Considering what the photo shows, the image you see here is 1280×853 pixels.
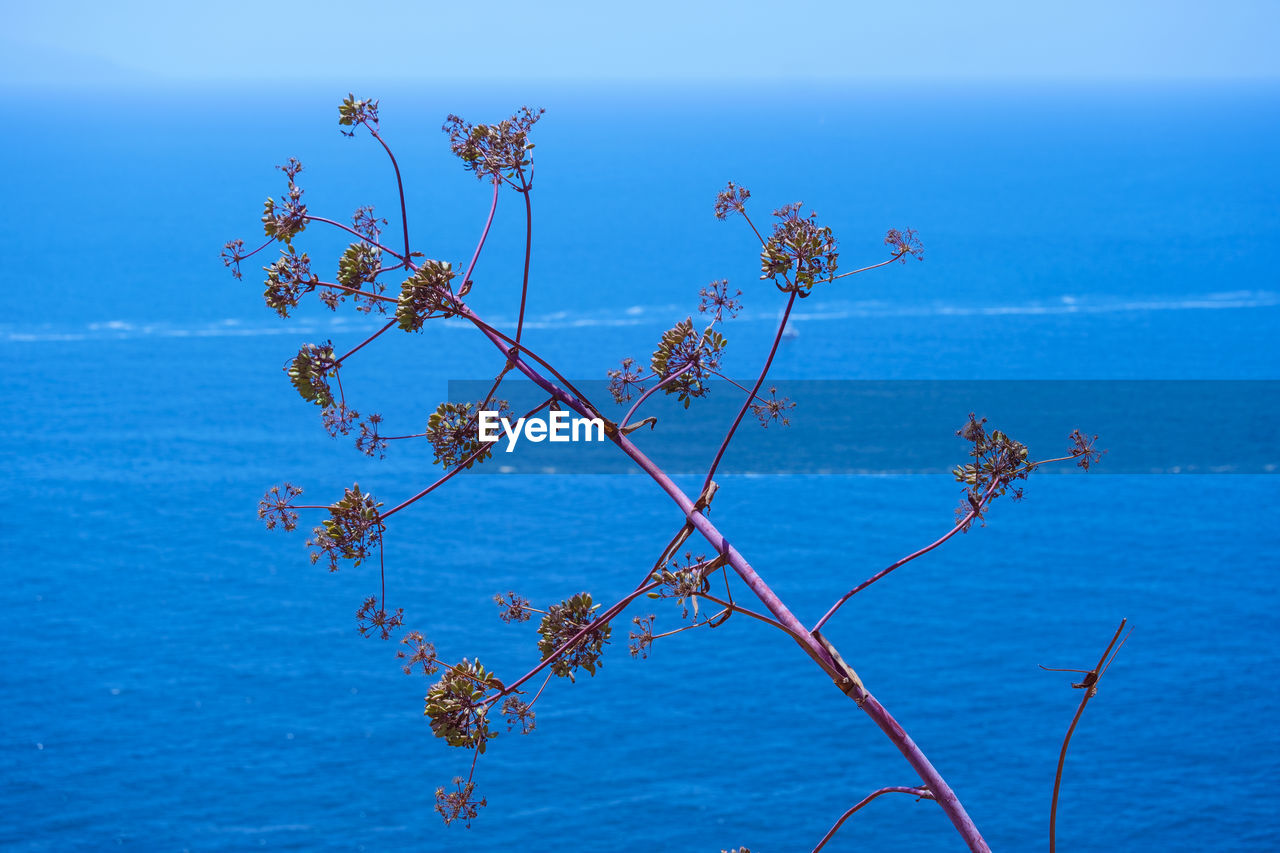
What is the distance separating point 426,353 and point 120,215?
73.4m

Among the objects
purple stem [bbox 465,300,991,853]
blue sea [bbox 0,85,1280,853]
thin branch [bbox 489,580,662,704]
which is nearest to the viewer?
purple stem [bbox 465,300,991,853]

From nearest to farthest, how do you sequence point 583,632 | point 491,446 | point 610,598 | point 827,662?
point 827,662
point 583,632
point 491,446
point 610,598

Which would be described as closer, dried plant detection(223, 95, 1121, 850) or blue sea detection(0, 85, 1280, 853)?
dried plant detection(223, 95, 1121, 850)

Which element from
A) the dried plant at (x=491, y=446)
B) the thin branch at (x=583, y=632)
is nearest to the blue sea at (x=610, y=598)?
the dried plant at (x=491, y=446)

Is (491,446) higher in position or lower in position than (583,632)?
higher

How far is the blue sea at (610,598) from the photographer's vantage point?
61031 mm

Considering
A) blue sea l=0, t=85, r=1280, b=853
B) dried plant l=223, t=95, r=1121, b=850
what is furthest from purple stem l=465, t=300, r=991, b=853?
blue sea l=0, t=85, r=1280, b=853

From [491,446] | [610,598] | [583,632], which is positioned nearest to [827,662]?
[583,632]

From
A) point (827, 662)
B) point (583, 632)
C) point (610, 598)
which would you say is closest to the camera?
point (827, 662)

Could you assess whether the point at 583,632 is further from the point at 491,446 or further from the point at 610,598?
the point at 610,598

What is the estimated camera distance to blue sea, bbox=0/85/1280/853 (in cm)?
6103

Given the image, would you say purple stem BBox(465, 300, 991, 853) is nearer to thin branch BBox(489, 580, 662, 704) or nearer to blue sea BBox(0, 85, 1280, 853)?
thin branch BBox(489, 580, 662, 704)

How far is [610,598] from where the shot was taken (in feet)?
228

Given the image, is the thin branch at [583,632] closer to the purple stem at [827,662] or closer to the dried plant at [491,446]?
the dried plant at [491,446]
